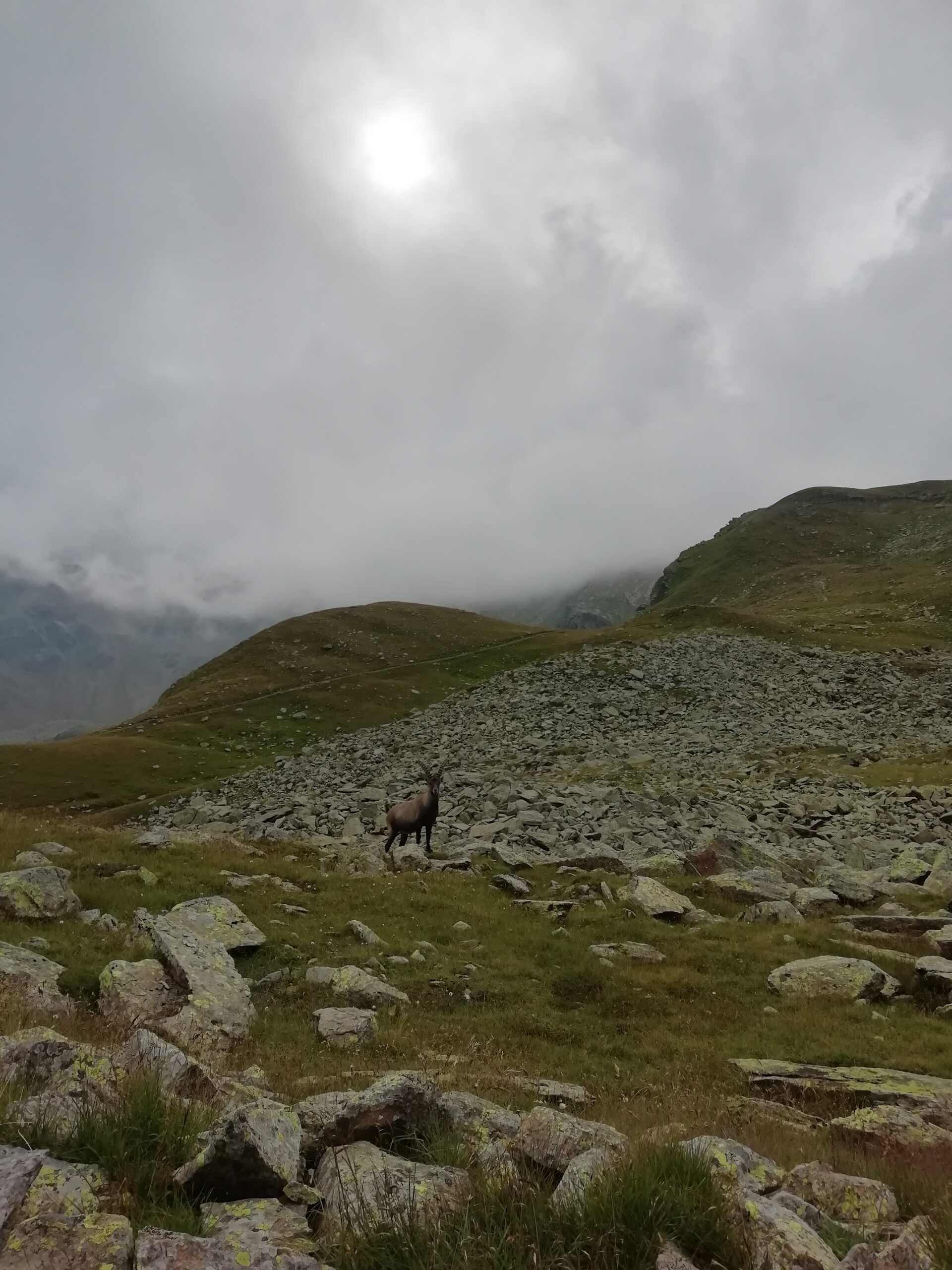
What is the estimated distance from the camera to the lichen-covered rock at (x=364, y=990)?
14.1 m

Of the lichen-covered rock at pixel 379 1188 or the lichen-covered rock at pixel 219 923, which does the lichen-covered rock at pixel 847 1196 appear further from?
the lichen-covered rock at pixel 219 923

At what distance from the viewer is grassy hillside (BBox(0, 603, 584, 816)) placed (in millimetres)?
68125

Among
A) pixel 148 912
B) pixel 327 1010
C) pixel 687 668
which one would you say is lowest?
pixel 327 1010

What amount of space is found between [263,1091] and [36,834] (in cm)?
1853

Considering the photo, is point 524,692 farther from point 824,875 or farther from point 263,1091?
point 263,1091

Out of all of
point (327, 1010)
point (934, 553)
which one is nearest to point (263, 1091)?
point (327, 1010)

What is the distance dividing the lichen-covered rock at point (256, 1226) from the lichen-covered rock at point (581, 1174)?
1.70 meters

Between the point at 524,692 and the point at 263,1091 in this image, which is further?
the point at 524,692

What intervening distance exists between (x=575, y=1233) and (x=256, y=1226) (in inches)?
85.1

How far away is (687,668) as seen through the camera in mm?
71562

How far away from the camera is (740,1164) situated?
596cm

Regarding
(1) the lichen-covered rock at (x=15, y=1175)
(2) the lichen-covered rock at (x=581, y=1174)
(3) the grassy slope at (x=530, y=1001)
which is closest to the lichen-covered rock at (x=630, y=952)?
(3) the grassy slope at (x=530, y=1001)

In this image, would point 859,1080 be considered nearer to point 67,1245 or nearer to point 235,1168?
point 235,1168

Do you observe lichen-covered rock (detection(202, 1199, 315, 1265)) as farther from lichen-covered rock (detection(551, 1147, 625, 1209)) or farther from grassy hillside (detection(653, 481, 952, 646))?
grassy hillside (detection(653, 481, 952, 646))
